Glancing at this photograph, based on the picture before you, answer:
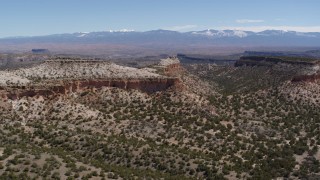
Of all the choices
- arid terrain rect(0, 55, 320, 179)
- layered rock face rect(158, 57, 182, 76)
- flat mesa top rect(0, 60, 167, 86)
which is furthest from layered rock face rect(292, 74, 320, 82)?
flat mesa top rect(0, 60, 167, 86)

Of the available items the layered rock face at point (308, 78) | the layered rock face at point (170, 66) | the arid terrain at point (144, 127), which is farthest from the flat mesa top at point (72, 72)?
the layered rock face at point (308, 78)

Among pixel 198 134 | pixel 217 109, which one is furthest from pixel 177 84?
pixel 198 134

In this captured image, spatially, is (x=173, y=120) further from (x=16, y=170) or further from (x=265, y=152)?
(x=16, y=170)

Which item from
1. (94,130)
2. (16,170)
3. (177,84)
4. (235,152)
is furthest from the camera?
(177,84)

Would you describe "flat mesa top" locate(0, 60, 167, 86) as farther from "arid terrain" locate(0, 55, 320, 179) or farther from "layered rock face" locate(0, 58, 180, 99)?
"arid terrain" locate(0, 55, 320, 179)

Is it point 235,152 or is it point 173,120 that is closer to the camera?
point 235,152

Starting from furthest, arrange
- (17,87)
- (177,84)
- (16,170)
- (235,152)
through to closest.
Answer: (177,84)
(17,87)
(235,152)
(16,170)

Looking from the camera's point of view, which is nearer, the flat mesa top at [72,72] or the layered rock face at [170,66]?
the flat mesa top at [72,72]

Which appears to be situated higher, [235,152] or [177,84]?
[177,84]

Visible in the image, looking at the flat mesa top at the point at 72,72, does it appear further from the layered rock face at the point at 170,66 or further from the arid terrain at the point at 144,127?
the layered rock face at the point at 170,66
